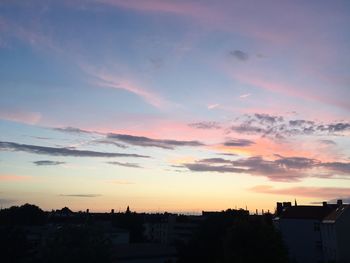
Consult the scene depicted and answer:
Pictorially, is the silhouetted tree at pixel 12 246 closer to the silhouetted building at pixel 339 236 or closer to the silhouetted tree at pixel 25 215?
the silhouetted building at pixel 339 236

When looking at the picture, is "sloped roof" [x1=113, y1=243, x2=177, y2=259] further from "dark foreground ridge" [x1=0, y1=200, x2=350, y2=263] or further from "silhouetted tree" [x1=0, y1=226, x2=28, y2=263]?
"silhouetted tree" [x1=0, y1=226, x2=28, y2=263]

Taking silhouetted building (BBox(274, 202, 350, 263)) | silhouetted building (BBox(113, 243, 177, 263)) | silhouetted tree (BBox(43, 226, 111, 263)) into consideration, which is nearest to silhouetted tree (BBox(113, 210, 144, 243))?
silhouetted building (BBox(113, 243, 177, 263))

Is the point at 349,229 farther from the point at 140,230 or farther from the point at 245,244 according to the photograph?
the point at 140,230

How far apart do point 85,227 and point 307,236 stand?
4244 cm

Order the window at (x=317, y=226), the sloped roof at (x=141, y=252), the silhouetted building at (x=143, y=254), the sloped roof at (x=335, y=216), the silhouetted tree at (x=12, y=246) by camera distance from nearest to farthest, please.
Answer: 1. the silhouetted tree at (x=12, y=246)
2. the sloped roof at (x=335, y=216)
3. the silhouetted building at (x=143, y=254)
4. the sloped roof at (x=141, y=252)
5. the window at (x=317, y=226)

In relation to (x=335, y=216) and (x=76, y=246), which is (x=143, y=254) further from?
(x=335, y=216)

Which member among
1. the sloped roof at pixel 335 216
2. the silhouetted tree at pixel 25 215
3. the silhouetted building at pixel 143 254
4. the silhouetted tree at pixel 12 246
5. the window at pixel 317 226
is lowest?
the silhouetted building at pixel 143 254

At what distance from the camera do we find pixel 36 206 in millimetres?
136875

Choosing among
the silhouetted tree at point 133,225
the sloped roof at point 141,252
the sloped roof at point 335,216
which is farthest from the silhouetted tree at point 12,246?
the silhouetted tree at point 133,225

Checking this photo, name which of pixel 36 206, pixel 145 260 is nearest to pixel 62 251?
pixel 145 260

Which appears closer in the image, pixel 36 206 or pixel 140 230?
pixel 140 230

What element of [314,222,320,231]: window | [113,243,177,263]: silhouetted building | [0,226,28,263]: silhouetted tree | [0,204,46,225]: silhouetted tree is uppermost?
[0,204,46,225]: silhouetted tree

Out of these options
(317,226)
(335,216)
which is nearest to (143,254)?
(317,226)

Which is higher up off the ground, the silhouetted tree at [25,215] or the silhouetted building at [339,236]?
the silhouetted tree at [25,215]
